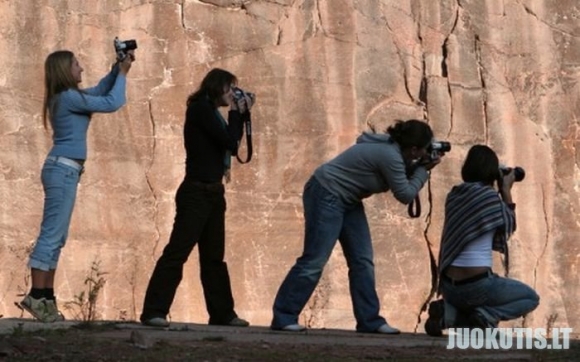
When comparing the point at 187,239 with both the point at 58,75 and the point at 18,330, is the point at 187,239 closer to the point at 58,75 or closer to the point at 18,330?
the point at 58,75

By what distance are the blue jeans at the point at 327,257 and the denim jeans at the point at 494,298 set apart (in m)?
0.62

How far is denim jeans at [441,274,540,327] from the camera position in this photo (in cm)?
832

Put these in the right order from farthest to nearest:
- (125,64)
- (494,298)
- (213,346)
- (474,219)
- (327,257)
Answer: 1. (125,64)
2. (327,257)
3. (474,219)
4. (494,298)
5. (213,346)

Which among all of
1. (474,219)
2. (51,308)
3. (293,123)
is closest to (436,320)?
(474,219)

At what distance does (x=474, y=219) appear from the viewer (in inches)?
332

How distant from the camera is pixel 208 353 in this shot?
7.09 metres

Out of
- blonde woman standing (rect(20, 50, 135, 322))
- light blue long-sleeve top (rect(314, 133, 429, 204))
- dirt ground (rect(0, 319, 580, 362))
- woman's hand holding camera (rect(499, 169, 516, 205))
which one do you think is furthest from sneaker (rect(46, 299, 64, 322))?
woman's hand holding camera (rect(499, 169, 516, 205))

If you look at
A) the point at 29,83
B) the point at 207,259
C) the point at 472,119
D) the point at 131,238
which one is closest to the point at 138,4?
the point at 29,83

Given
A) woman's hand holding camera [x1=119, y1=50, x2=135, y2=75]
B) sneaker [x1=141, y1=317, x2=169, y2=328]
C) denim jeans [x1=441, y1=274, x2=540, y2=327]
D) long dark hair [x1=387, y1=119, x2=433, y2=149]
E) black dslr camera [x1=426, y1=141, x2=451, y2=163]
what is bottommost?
sneaker [x1=141, y1=317, x2=169, y2=328]

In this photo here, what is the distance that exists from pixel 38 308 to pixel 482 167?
2.67m

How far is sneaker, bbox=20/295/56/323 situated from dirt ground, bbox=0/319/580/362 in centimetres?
8

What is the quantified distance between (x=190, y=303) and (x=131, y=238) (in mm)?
758

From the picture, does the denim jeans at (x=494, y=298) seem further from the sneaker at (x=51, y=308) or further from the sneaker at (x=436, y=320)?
the sneaker at (x=51, y=308)

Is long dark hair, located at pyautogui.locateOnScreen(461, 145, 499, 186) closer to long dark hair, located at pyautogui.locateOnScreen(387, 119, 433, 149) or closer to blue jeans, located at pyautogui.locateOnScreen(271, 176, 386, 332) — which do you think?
long dark hair, located at pyautogui.locateOnScreen(387, 119, 433, 149)
